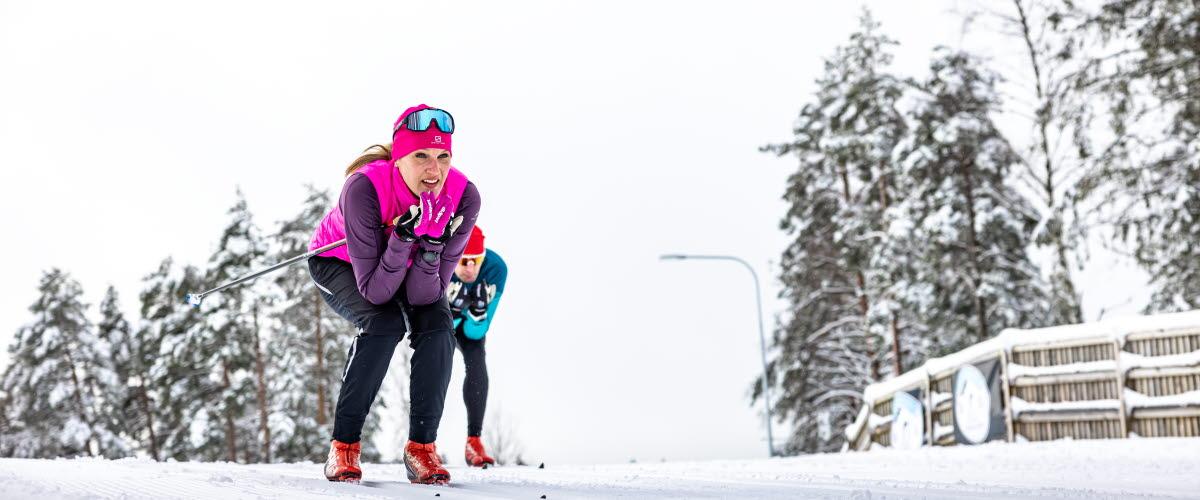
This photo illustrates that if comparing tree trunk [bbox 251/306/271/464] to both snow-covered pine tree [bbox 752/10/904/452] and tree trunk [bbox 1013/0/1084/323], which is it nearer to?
snow-covered pine tree [bbox 752/10/904/452]

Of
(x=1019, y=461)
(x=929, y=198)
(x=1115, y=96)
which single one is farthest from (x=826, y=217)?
(x=1019, y=461)

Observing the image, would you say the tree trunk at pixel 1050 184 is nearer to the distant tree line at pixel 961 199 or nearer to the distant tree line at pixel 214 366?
the distant tree line at pixel 961 199

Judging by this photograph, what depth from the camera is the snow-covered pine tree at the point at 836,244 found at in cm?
3014

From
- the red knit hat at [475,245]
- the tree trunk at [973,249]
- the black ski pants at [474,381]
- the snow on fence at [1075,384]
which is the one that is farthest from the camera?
the tree trunk at [973,249]

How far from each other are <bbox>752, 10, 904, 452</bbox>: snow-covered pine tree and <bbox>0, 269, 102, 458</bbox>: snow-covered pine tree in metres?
21.5

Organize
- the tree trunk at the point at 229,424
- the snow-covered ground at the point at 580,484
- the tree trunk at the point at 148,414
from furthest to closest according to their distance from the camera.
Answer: the tree trunk at the point at 148,414
the tree trunk at the point at 229,424
the snow-covered ground at the point at 580,484

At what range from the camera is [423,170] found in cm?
420

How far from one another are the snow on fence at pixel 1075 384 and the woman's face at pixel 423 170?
10.0 metres

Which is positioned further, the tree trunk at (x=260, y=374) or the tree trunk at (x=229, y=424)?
the tree trunk at (x=229, y=424)

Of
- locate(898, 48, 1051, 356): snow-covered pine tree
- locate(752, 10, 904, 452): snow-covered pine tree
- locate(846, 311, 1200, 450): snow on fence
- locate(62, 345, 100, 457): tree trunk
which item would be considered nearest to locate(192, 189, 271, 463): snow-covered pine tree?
locate(62, 345, 100, 457): tree trunk

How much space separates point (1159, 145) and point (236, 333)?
24.8 m

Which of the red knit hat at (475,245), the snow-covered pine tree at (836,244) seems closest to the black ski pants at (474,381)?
the red knit hat at (475,245)

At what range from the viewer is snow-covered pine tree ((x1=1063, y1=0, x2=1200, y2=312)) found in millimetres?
17234

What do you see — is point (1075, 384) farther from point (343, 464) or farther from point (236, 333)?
point (236, 333)
